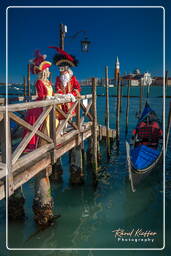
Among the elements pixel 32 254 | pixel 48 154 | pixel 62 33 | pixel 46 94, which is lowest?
pixel 32 254

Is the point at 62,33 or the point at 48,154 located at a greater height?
the point at 62,33

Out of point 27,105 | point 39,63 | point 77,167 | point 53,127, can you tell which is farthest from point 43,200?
point 39,63

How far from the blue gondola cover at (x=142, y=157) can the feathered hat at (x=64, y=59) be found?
2.69 metres

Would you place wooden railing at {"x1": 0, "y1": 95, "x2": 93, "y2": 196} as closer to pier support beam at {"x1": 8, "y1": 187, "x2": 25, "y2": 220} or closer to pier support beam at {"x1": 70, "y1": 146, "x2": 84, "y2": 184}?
pier support beam at {"x1": 8, "y1": 187, "x2": 25, "y2": 220}

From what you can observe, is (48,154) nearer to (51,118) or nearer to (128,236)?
(51,118)

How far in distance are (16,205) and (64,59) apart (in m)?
3.27

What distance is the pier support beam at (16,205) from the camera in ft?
18.2

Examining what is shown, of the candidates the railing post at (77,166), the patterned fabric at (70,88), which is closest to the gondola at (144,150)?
the railing post at (77,166)

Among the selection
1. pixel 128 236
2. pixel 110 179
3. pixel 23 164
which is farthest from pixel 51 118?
pixel 110 179

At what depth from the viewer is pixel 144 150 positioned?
727cm

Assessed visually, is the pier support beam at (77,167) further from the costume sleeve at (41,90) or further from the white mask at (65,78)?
the costume sleeve at (41,90)

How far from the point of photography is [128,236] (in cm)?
523

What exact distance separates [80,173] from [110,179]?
1259 mm

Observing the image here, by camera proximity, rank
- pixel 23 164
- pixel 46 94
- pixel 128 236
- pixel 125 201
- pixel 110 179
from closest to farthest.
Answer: pixel 23 164
pixel 46 94
pixel 128 236
pixel 125 201
pixel 110 179
